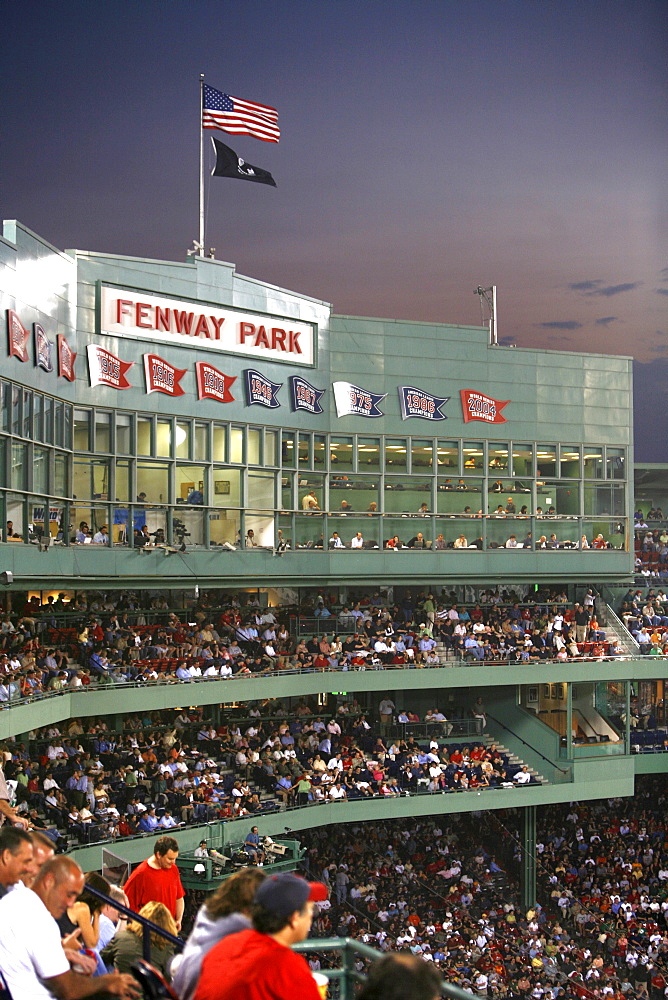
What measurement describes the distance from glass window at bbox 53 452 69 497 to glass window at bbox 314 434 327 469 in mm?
7135

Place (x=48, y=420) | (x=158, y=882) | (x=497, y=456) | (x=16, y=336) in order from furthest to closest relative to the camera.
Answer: (x=497, y=456) → (x=48, y=420) → (x=16, y=336) → (x=158, y=882)

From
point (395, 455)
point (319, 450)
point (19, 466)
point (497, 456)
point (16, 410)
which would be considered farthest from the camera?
point (497, 456)

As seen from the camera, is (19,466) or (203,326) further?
(203,326)

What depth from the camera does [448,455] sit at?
3061 cm

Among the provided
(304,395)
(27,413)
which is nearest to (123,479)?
(27,413)

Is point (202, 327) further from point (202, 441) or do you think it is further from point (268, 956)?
point (268, 956)

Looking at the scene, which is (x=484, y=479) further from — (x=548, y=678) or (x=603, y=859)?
(x=603, y=859)

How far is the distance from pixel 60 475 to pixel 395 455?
9694 millimetres

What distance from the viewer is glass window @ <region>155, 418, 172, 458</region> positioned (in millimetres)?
25859

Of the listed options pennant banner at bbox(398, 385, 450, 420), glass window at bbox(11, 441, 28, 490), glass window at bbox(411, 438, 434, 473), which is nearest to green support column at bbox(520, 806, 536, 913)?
glass window at bbox(411, 438, 434, 473)

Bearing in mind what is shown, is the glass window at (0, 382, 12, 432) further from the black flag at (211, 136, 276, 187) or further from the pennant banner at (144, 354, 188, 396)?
the black flag at (211, 136, 276, 187)

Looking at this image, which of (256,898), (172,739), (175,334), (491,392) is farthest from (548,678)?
(256,898)

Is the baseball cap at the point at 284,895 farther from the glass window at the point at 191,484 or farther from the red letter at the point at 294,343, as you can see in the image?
the red letter at the point at 294,343

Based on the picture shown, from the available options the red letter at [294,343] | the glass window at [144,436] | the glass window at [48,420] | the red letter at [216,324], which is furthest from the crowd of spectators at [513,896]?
the red letter at [216,324]
